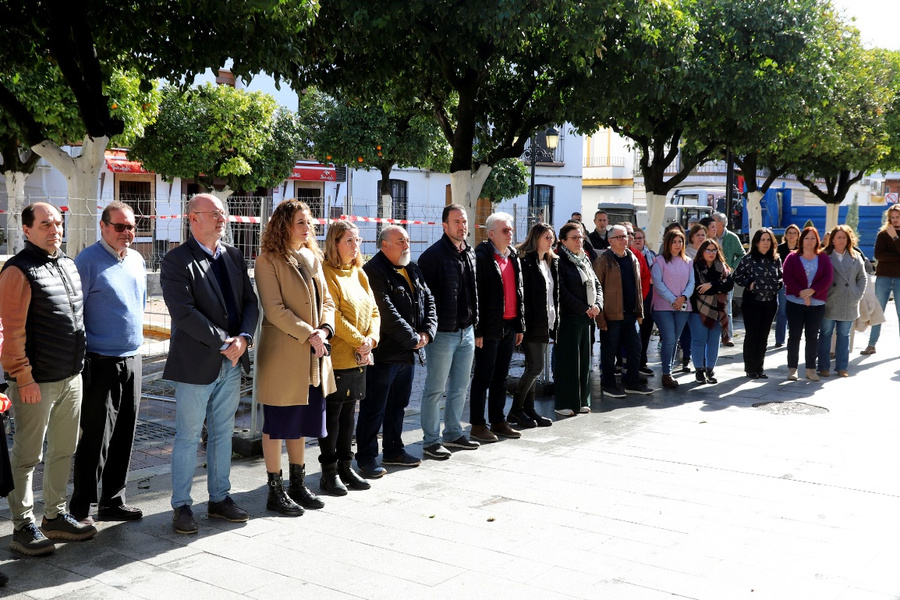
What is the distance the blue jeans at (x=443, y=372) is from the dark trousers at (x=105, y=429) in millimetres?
2406

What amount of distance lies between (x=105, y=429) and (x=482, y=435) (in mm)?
3340

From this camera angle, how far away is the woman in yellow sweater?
6.31 meters

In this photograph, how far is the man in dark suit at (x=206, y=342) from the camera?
17.7 ft

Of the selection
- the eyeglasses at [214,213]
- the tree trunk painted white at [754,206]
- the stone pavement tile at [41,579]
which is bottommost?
the stone pavement tile at [41,579]

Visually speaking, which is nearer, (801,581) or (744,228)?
(801,581)

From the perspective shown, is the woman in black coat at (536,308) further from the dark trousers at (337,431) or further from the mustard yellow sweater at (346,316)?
the dark trousers at (337,431)

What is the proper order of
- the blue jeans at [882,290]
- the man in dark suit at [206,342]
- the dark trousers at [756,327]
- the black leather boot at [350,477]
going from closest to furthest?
the man in dark suit at [206,342] < the black leather boot at [350,477] < the dark trousers at [756,327] < the blue jeans at [882,290]

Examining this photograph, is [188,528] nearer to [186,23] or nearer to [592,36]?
[186,23]

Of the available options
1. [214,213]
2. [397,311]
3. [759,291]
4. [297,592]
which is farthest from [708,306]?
[297,592]

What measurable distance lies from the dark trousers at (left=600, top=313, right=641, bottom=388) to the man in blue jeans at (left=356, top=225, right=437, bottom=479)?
3.40 metres

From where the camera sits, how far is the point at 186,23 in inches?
348

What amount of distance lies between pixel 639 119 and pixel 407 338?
380 inches

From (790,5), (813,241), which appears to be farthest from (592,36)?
(790,5)

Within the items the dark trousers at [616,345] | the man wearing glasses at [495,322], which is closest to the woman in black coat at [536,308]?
the man wearing glasses at [495,322]
